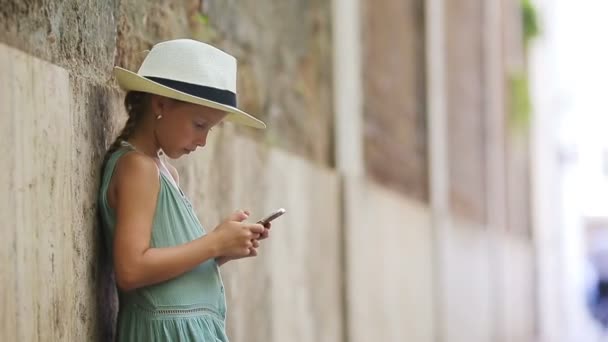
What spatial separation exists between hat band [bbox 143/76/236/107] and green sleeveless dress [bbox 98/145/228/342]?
0.64ft

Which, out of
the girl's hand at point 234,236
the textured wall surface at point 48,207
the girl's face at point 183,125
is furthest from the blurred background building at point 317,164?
the girl's hand at point 234,236

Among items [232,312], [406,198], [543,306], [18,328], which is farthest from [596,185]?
[18,328]

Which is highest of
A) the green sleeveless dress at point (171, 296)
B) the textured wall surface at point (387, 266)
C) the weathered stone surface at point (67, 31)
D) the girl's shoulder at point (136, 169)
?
the weathered stone surface at point (67, 31)

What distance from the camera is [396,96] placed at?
34.7 ft

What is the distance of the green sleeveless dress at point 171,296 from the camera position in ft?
9.25

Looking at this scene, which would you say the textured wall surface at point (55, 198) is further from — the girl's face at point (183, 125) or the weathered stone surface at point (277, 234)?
the girl's face at point (183, 125)

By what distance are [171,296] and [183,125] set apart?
41 centimetres

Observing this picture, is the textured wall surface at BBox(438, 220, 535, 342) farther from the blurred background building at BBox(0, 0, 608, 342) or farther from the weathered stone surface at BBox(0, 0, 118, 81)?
the weathered stone surface at BBox(0, 0, 118, 81)

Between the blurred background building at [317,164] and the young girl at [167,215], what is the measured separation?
0.12 metres

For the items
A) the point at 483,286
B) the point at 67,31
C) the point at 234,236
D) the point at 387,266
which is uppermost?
the point at 67,31

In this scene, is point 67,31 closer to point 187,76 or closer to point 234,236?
point 187,76

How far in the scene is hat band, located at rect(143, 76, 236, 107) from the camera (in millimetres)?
2881

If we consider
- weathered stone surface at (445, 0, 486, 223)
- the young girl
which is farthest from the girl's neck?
weathered stone surface at (445, 0, 486, 223)

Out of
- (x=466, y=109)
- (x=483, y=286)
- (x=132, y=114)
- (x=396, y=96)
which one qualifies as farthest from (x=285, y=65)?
(x=466, y=109)
